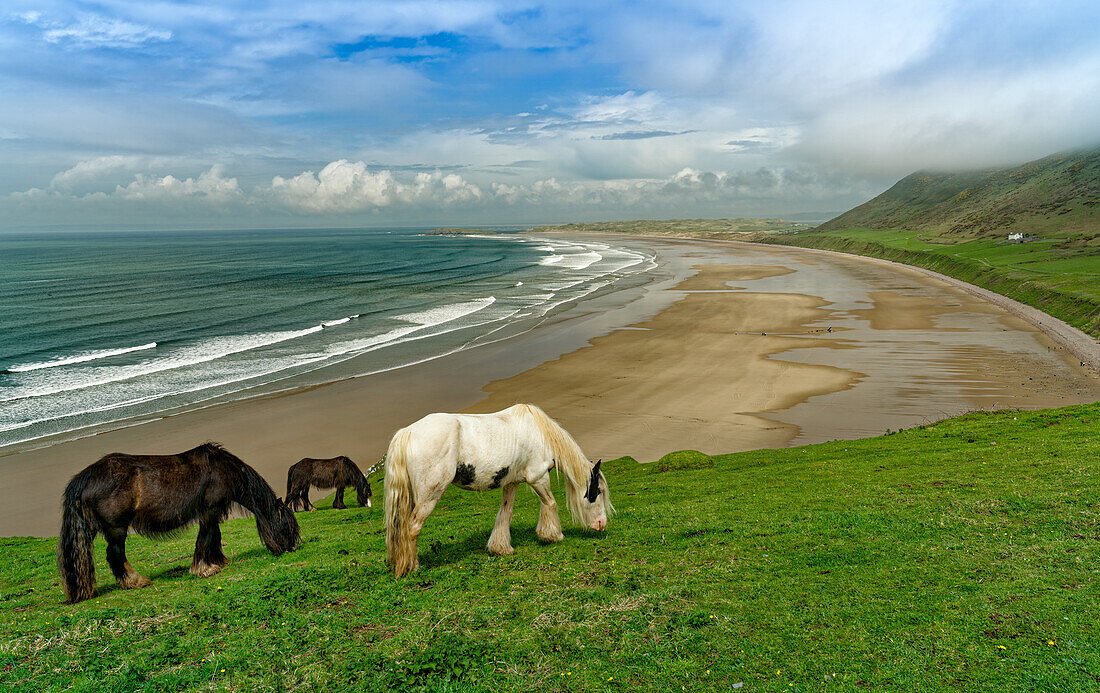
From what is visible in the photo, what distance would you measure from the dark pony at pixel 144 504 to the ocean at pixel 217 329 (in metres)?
23.3

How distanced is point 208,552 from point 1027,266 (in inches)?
3504

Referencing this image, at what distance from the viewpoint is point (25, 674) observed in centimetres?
654

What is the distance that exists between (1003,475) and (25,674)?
17.3 metres

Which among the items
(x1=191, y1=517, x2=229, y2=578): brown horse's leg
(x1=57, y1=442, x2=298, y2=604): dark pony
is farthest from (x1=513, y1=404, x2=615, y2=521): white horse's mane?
(x1=191, y1=517, x2=229, y2=578): brown horse's leg

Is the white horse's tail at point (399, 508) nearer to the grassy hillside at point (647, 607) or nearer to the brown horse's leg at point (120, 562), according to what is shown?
the grassy hillside at point (647, 607)

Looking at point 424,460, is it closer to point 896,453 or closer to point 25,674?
point 25,674

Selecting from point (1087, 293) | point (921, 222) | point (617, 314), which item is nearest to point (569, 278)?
point (617, 314)

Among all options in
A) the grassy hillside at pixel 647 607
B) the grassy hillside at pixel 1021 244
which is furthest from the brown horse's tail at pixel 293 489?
the grassy hillside at pixel 1021 244

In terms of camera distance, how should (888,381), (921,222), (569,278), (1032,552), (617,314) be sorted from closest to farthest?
(1032,552) → (888,381) → (617,314) → (569,278) → (921,222)

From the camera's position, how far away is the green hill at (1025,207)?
10869 cm

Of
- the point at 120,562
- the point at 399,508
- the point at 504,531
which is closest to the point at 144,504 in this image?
the point at 120,562

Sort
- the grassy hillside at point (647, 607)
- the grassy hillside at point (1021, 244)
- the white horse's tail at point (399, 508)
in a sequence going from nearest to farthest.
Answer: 1. the grassy hillside at point (647, 607)
2. the white horse's tail at point (399, 508)
3. the grassy hillside at point (1021, 244)

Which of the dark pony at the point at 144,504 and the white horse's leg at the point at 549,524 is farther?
the white horse's leg at the point at 549,524

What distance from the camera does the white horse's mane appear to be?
1025 cm
